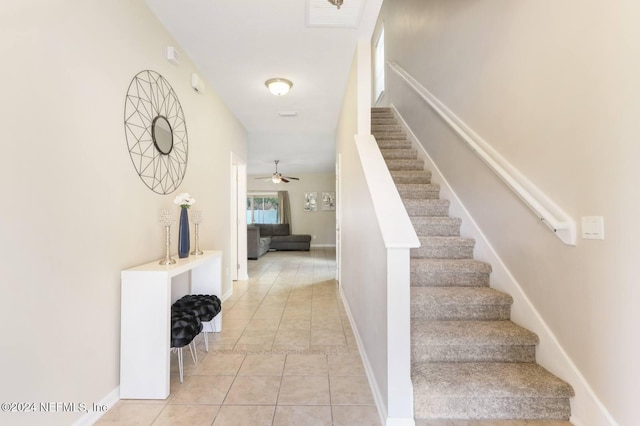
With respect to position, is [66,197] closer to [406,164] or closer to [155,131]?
[155,131]

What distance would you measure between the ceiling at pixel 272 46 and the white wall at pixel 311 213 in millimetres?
5933

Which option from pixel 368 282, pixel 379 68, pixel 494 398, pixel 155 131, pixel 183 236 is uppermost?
pixel 379 68

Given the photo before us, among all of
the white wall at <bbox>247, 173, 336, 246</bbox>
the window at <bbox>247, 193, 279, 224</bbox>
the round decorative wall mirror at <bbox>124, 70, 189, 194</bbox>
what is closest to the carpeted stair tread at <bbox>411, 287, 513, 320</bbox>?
the round decorative wall mirror at <bbox>124, 70, 189, 194</bbox>

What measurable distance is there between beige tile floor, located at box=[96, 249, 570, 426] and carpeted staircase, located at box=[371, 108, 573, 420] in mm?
93

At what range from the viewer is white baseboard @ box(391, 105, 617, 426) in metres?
1.47

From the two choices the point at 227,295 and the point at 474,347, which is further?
the point at 227,295

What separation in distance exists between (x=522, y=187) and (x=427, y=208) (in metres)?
1.10

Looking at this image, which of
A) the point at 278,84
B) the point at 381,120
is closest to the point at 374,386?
the point at 278,84

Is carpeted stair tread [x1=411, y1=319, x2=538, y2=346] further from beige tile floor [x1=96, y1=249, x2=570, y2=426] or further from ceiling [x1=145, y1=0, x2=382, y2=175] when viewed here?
ceiling [x1=145, y1=0, x2=382, y2=175]

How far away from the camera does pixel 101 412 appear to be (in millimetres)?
1670

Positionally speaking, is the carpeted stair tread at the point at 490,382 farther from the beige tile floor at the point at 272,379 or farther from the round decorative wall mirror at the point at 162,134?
the round decorative wall mirror at the point at 162,134

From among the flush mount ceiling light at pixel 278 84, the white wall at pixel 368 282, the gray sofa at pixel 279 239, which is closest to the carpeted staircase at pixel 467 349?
the white wall at pixel 368 282

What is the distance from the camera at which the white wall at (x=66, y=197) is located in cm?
122

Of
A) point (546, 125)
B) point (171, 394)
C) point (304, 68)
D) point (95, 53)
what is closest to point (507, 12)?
point (546, 125)
